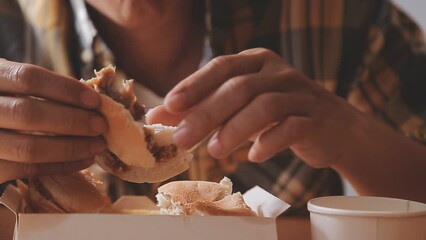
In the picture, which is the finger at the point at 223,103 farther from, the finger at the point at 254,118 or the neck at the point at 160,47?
the neck at the point at 160,47

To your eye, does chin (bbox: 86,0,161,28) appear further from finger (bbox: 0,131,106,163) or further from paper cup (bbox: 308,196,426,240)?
paper cup (bbox: 308,196,426,240)

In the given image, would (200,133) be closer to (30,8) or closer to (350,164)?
(350,164)

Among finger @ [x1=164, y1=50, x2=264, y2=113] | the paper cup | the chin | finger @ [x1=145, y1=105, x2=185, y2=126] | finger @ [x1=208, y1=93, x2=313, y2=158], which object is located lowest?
the paper cup

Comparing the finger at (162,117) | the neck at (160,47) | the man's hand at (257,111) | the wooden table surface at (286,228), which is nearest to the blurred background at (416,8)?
the neck at (160,47)

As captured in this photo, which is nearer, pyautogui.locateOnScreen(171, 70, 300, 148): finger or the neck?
pyautogui.locateOnScreen(171, 70, 300, 148): finger

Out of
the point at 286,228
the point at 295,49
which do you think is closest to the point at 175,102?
the point at 286,228

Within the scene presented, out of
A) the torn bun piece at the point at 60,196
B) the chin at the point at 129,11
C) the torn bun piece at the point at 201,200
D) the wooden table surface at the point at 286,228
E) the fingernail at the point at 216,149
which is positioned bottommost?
the wooden table surface at the point at 286,228

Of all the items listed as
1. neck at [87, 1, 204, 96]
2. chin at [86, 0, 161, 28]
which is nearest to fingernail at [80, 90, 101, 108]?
chin at [86, 0, 161, 28]
